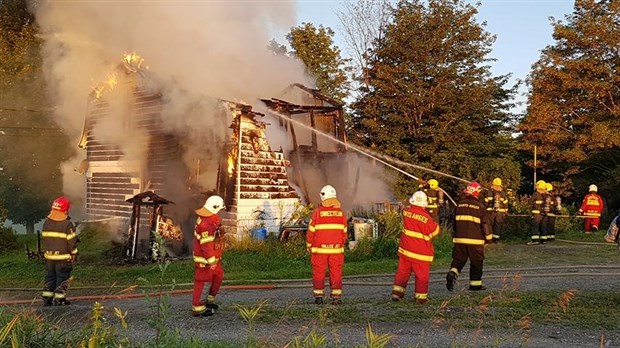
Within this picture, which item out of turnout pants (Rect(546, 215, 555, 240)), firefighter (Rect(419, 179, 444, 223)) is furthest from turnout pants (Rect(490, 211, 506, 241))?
firefighter (Rect(419, 179, 444, 223))

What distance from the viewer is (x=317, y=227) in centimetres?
828

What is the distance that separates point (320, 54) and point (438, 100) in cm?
856

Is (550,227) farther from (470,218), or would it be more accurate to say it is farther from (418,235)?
(418,235)

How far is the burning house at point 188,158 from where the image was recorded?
14680mm

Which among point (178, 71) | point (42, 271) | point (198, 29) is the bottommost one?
point (42, 271)

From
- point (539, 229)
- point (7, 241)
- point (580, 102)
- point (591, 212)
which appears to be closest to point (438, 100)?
point (580, 102)

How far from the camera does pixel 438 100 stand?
93.2 ft

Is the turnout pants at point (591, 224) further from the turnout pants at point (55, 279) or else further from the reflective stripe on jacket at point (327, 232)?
the turnout pants at point (55, 279)

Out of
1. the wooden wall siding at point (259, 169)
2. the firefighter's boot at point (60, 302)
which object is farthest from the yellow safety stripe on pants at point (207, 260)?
the wooden wall siding at point (259, 169)

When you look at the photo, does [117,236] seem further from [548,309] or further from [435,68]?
[435,68]

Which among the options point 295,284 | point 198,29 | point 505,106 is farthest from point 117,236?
point 505,106

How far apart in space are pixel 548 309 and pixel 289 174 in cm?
1025

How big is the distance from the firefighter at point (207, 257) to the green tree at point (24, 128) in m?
20.2

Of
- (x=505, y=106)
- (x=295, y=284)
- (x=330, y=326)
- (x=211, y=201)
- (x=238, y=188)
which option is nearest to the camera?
(x=330, y=326)
